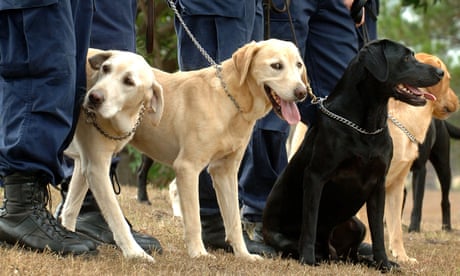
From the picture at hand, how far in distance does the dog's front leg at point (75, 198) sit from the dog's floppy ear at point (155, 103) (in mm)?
577

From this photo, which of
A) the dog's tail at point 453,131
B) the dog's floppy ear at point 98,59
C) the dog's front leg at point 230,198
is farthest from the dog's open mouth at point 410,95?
the dog's tail at point 453,131

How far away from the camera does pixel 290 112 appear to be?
4789mm

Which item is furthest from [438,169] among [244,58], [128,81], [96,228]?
[128,81]

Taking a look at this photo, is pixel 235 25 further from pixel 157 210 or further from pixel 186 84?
pixel 157 210

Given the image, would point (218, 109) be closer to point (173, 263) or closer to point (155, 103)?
point (155, 103)

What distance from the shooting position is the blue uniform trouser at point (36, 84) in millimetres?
A: 4148

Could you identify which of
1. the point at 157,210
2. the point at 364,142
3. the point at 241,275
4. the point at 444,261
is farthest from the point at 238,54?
the point at 157,210

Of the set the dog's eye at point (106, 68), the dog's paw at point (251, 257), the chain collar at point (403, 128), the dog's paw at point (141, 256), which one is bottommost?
the dog's paw at point (251, 257)

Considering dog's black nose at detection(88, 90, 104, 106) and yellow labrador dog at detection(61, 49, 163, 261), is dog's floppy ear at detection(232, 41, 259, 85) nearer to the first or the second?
yellow labrador dog at detection(61, 49, 163, 261)

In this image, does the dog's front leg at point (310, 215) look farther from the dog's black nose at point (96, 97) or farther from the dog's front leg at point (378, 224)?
the dog's black nose at point (96, 97)

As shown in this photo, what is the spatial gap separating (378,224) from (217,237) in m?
1.01

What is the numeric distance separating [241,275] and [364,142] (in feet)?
4.19

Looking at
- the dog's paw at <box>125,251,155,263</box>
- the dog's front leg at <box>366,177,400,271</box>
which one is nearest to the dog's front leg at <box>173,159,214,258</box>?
the dog's paw at <box>125,251,155,263</box>

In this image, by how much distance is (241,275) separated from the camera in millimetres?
4328
